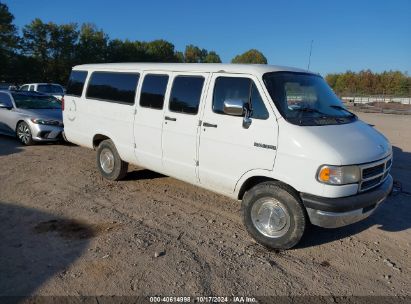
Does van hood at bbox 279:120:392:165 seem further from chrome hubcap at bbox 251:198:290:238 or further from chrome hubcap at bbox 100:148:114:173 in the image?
chrome hubcap at bbox 100:148:114:173

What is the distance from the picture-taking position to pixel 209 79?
5.14 metres

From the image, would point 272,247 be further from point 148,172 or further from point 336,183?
point 148,172

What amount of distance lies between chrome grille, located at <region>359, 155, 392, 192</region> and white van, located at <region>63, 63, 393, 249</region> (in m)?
0.01

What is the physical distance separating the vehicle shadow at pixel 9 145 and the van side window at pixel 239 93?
6638 mm

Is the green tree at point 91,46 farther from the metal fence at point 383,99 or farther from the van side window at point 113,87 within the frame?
the van side window at point 113,87

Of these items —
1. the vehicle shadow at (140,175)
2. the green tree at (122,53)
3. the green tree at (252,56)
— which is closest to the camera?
the vehicle shadow at (140,175)

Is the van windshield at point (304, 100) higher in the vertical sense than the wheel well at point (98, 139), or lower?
higher

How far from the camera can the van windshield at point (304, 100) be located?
4544mm

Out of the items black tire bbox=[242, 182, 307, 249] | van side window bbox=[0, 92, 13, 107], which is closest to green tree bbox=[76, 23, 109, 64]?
van side window bbox=[0, 92, 13, 107]

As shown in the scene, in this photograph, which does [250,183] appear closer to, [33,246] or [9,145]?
[33,246]

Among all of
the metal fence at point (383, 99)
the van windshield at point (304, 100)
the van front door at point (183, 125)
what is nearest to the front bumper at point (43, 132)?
the van front door at point (183, 125)

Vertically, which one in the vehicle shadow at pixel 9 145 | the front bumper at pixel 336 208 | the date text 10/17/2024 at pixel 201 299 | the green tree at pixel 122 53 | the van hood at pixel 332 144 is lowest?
the vehicle shadow at pixel 9 145

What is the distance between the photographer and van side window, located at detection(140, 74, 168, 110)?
19.0 feet

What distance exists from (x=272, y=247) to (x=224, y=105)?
189cm
